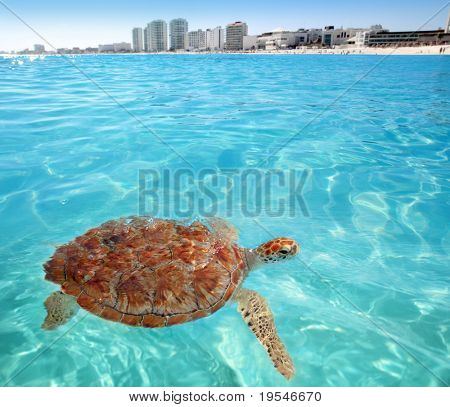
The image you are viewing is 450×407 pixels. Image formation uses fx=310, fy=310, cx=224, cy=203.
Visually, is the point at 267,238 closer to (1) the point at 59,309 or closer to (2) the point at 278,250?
(2) the point at 278,250

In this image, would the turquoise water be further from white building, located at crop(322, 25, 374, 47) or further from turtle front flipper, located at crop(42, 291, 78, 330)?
white building, located at crop(322, 25, 374, 47)

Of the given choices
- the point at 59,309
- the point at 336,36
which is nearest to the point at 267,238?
the point at 59,309

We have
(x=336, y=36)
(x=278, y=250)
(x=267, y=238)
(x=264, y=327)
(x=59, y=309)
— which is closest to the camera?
(x=264, y=327)

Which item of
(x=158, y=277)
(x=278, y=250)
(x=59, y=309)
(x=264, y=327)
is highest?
(x=278, y=250)

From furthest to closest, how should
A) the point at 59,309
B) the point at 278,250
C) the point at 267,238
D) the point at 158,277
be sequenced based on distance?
the point at 267,238
the point at 278,250
the point at 59,309
the point at 158,277

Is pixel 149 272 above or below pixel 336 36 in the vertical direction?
below

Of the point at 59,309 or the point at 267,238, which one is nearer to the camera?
the point at 59,309
